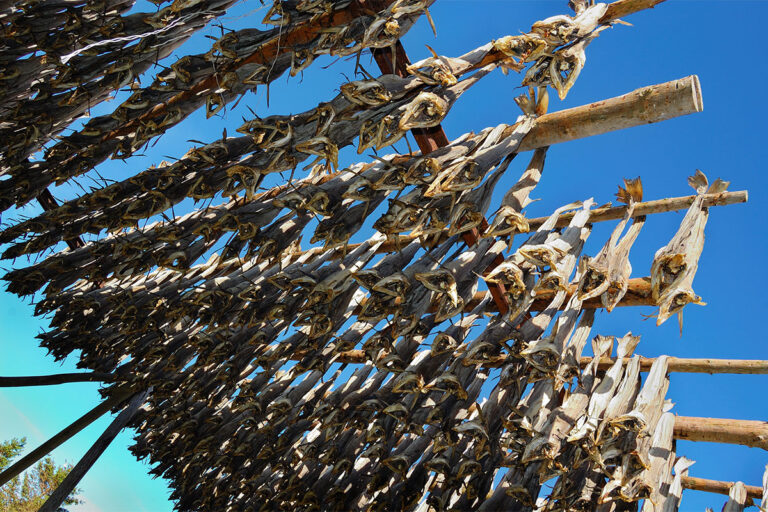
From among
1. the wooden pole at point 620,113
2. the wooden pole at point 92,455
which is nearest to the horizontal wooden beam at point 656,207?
the wooden pole at point 620,113

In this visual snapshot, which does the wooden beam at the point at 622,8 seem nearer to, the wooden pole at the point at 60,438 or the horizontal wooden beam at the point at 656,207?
the horizontal wooden beam at the point at 656,207

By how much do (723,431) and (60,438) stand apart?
168 inches

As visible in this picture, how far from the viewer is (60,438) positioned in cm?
416

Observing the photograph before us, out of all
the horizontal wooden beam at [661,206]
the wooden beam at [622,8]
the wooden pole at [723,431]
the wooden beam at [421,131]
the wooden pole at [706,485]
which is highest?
the horizontal wooden beam at [661,206]

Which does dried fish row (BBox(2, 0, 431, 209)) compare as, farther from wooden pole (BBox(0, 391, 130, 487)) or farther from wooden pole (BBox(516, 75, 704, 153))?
wooden pole (BBox(0, 391, 130, 487))

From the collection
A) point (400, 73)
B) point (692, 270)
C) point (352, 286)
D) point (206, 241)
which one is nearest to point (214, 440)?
point (206, 241)

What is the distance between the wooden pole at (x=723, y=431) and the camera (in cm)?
260

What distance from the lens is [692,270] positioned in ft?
6.08

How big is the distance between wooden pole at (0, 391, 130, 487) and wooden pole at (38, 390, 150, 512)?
0.36 feet

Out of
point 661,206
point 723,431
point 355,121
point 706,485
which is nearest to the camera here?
point 355,121

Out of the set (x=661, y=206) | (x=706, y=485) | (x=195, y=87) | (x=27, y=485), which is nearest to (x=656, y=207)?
(x=661, y=206)

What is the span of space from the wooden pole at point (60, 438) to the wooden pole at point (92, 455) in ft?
0.36

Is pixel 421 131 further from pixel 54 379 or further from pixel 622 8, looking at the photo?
pixel 54 379

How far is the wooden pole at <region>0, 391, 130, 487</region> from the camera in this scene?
3.95 metres
